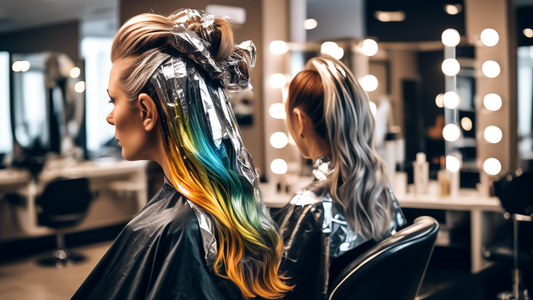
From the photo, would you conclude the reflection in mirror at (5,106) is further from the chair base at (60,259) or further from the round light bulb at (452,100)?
the round light bulb at (452,100)

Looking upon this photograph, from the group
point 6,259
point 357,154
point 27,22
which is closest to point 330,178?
point 357,154

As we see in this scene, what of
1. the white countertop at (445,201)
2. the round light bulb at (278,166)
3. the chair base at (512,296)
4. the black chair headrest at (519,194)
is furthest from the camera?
the round light bulb at (278,166)

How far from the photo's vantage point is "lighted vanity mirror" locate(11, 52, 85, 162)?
4.27 m

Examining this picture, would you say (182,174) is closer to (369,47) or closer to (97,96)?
(369,47)

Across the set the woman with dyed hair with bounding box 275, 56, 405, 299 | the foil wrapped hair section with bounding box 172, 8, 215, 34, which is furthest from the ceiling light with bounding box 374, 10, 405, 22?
the foil wrapped hair section with bounding box 172, 8, 215, 34

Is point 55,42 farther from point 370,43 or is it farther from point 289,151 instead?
point 370,43

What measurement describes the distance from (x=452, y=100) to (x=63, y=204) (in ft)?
10.1

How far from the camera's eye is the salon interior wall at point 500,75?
302cm

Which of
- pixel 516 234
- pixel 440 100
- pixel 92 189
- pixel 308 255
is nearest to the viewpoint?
pixel 308 255

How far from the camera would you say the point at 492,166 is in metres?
3.04

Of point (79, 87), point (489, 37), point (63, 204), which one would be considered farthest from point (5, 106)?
point (489, 37)

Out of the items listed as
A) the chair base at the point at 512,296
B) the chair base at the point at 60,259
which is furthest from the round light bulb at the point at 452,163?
the chair base at the point at 60,259

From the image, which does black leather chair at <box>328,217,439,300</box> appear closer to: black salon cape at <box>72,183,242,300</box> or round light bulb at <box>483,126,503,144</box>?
black salon cape at <box>72,183,242,300</box>

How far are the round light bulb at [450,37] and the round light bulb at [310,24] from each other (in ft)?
3.07
